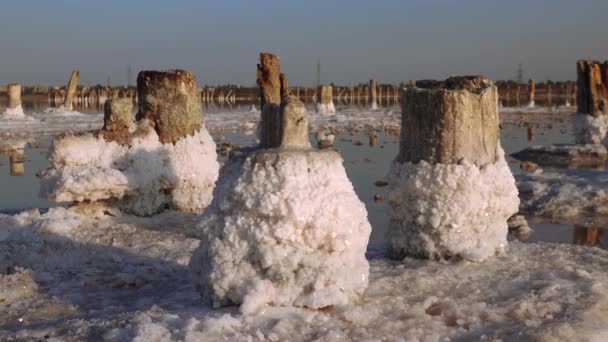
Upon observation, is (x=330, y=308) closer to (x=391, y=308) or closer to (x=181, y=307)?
(x=391, y=308)

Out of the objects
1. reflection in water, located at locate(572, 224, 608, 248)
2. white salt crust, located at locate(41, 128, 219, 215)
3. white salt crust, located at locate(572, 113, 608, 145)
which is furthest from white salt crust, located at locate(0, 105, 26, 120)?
reflection in water, located at locate(572, 224, 608, 248)

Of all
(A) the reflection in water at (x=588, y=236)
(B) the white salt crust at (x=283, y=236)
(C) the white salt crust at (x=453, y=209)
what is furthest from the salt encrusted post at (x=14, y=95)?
(B) the white salt crust at (x=283, y=236)

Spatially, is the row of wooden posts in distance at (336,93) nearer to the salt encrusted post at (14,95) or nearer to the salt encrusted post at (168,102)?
the salt encrusted post at (14,95)

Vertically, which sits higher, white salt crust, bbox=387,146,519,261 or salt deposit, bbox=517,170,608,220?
white salt crust, bbox=387,146,519,261

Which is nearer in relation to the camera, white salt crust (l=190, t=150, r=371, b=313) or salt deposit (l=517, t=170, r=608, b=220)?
white salt crust (l=190, t=150, r=371, b=313)

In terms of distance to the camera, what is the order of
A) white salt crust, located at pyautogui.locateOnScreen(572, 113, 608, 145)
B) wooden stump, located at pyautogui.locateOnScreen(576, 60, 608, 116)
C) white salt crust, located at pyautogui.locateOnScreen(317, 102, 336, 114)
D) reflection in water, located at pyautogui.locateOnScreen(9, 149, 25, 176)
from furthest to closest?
white salt crust, located at pyautogui.locateOnScreen(317, 102, 336, 114) → white salt crust, located at pyautogui.locateOnScreen(572, 113, 608, 145) → wooden stump, located at pyautogui.locateOnScreen(576, 60, 608, 116) → reflection in water, located at pyautogui.locateOnScreen(9, 149, 25, 176)

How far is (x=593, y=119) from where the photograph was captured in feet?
55.1

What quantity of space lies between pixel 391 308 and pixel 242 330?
1.05 metres

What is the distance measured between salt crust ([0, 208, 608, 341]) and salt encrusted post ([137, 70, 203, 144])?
6.41 ft

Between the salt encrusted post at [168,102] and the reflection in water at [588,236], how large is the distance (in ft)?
15.7

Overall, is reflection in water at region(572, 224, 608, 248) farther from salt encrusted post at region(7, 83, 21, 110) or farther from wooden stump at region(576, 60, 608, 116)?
salt encrusted post at region(7, 83, 21, 110)

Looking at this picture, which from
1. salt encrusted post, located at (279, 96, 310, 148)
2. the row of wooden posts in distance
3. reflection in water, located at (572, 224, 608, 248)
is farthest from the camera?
the row of wooden posts in distance

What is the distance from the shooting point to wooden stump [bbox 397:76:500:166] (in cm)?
598

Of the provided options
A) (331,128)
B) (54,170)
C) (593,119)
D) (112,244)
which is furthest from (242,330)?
(331,128)
